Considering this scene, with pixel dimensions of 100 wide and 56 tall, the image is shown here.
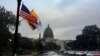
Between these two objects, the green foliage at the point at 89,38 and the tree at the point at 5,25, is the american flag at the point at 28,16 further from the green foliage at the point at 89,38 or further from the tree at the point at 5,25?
the green foliage at the point at 89,38

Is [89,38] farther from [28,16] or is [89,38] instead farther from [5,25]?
[28,16]

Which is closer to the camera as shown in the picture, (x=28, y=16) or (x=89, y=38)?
(x=28, y=16)

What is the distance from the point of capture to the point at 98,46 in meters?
167

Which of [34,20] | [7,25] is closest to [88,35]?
[7,25]

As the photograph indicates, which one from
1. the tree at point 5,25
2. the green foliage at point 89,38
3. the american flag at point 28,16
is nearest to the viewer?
the american flag at point 28,16

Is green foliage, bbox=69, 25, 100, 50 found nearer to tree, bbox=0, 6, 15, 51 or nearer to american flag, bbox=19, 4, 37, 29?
tree, bbox=0, 6, 15, 51

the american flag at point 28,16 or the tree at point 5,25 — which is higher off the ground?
the tree at point 5,25

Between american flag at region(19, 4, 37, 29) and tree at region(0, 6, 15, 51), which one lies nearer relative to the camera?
american flag at region(19, 4, 37, 29)

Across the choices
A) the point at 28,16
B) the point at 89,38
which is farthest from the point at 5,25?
the point at 89,38

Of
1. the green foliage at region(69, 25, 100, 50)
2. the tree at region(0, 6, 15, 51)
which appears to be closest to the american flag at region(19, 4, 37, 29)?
the tree at region(0, 6, 15, 51)

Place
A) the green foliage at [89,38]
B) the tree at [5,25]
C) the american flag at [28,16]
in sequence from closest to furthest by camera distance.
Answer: the american flag at [28,16]
the tree at [5,25]
the green foliage at [89,38]

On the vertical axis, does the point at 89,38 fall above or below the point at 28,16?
above

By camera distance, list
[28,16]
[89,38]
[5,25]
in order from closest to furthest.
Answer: [28,16] → [5,25] → [89,38]

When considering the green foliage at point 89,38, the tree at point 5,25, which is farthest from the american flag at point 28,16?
the green foliage at point 89,38
